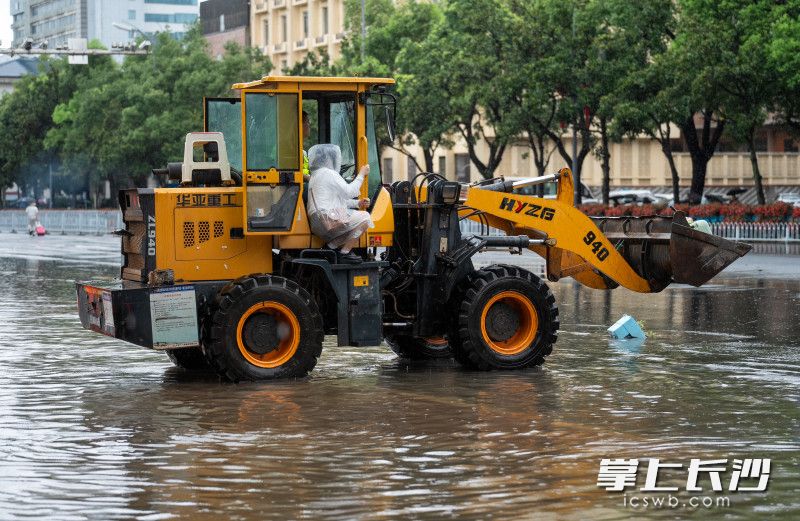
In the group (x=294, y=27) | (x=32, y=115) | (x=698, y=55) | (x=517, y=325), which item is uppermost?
(x=294, y=27)

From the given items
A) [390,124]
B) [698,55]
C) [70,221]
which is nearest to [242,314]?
[390,124]

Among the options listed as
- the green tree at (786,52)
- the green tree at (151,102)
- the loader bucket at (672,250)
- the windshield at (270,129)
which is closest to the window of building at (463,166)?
the green tree at (151,102)

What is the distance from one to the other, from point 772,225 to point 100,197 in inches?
2846

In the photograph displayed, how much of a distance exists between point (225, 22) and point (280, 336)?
10654 cm

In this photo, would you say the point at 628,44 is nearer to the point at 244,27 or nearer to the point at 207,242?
the point at 207,242

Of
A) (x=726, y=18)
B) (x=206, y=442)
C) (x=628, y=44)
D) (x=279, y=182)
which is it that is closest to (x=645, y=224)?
(x=279, y=182)

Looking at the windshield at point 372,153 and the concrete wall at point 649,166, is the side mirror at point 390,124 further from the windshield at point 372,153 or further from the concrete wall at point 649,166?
the concrete wall at point 649,166

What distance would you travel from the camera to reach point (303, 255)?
1395 cm

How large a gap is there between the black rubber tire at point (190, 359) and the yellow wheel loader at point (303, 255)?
2 cm

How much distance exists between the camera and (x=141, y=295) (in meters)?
13.4

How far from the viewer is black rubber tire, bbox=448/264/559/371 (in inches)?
561

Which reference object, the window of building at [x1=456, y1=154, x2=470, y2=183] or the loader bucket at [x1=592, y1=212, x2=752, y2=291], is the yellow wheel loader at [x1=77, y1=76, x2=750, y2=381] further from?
the window of building at [x1=456, y1=154, x2=470, y2=183]

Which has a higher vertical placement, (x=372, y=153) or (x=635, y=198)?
(x=372, y=153)

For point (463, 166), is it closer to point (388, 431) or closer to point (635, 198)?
point (635, 198)
